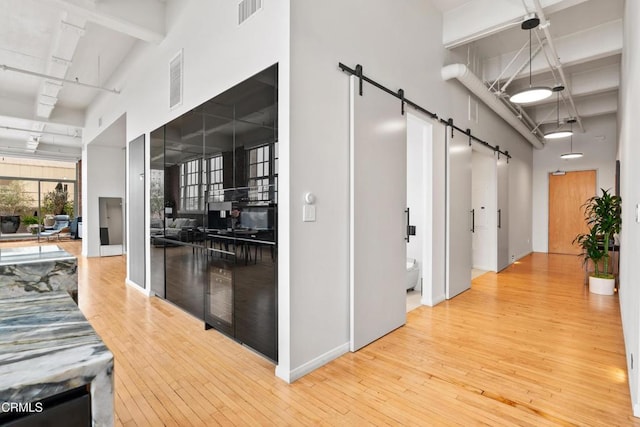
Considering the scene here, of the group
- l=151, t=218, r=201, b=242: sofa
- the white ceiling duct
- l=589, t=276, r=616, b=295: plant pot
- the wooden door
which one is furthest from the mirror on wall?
the wooden door

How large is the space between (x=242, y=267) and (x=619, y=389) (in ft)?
10.0

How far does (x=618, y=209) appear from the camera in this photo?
5.02 metres

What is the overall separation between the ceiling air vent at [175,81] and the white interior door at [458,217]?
361cm

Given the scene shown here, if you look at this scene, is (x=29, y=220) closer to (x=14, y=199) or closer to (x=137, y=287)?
(x=14, y=199)

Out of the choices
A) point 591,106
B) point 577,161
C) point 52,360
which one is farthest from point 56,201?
point 577,161

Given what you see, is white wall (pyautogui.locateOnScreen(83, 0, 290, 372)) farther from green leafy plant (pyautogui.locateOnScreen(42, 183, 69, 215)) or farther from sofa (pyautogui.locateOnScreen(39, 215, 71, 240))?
green leafy plant (pyautogui.locateOnScreen(42, 183, 69, 215))

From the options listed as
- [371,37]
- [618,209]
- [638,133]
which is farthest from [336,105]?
[618,209]

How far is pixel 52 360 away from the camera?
2.51ft

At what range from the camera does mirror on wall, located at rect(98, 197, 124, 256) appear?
29.2ft

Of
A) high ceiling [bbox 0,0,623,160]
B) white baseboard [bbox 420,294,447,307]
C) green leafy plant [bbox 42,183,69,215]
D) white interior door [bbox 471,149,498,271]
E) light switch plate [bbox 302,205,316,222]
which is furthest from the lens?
green leafy plant [bbox 42,183,69,215]

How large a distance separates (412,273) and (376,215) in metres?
2.14

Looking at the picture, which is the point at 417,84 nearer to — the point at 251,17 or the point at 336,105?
the point at 336,105

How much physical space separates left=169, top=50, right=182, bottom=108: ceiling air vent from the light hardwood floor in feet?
8.74

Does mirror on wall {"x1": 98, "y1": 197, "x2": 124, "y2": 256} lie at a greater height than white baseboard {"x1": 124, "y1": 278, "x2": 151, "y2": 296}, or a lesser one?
greater
